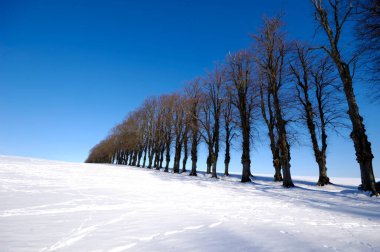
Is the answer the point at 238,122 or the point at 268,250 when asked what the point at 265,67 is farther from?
the point at 268,250

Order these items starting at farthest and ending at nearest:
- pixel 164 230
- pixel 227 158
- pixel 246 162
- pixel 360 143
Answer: pixel 227 158
pixel 246 162
pixel 360 143
pixel 164 230

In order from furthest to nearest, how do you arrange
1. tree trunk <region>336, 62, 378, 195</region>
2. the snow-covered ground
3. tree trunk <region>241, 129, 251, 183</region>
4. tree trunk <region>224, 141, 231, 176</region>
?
tree trunk <region>224, 141, 231, 176</region> < tree trunk <region>241, 129, 251, 183</region> < tree trunk <region>336, 62, 378, 195</region> < the snow-covered ground

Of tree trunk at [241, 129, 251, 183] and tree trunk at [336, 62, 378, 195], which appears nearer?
tree trunk at [336, 62, 378, 195]

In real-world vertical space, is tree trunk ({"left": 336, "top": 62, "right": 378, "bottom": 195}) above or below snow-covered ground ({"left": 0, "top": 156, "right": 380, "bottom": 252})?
above

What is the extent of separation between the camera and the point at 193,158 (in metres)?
25.1

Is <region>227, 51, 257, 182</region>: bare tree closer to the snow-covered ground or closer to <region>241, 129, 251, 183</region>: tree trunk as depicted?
<region>241, 129, 251, 183</region>: tree trunk

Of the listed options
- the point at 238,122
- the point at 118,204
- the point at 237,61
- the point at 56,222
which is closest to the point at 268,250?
the point at 56,222

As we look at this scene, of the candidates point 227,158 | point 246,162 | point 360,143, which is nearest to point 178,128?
point 227,158

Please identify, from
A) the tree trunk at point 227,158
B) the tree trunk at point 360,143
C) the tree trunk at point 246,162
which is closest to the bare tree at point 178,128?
the tree trunk at point 227,158

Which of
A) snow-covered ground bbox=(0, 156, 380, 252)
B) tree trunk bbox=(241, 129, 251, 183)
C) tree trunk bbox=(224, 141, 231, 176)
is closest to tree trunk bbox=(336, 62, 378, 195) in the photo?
snow-covered ground bbox=(0, 156, 380, 252)

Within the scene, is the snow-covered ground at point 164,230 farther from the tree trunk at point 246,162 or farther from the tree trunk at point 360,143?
the tree trunk at point 246,162

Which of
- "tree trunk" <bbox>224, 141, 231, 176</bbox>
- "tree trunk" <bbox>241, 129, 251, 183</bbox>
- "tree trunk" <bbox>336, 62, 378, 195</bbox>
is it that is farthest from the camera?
"tree trunk" <bbox>224, 141, 231, 176</bbox>

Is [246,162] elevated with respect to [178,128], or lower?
lower

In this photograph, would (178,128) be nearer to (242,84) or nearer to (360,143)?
(242,84)
